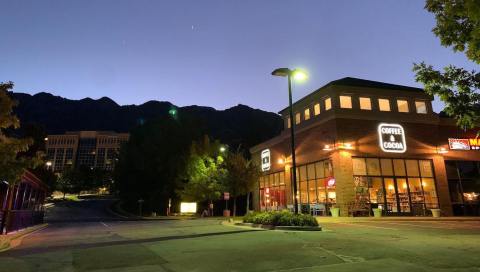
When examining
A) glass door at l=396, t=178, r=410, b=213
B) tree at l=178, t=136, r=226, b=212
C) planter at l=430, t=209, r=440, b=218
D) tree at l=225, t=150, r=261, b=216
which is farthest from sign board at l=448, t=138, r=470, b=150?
tree at l=178, t=136, r=226, b=212

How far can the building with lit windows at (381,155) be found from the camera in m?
32.1

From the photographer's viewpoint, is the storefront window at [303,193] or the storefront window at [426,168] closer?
the storefront window at [426,168]

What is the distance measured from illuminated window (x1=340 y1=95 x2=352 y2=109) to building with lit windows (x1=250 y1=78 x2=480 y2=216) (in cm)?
4

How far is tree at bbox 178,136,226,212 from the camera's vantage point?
3922cm

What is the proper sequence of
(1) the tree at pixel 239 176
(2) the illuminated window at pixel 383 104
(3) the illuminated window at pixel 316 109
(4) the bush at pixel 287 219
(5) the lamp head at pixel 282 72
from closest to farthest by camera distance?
(4) the bush at pixel 287 219 < (5) the lamp head at pixel 282 72 < (2) the illuminated window at pixel 383 104 < (3) the illuminated window at pixel 316 109 < (1) the tree at pixel 239 176

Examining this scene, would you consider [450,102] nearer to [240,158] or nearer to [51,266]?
[51,266]

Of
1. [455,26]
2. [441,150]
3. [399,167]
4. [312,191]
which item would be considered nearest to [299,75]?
[455,26]

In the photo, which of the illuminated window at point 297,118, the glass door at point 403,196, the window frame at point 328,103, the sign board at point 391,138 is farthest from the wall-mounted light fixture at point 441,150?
the illuminated window at point 297,118

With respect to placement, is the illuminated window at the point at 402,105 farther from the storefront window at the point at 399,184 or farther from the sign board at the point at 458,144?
the sign board at the point at 458,144

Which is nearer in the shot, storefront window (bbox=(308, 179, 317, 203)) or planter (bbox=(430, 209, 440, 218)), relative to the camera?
planter (bbox=(430, 209, 440, 218))

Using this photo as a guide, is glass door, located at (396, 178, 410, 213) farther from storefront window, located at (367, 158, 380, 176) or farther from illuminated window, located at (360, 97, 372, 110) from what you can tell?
illuminated window, located at (360, 97, 372, 110)

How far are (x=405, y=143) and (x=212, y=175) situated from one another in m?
20.9

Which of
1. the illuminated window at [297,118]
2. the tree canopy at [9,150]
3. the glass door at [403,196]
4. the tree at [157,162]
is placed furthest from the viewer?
the tree at [157,162]

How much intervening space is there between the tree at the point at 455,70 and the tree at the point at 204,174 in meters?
29.9
